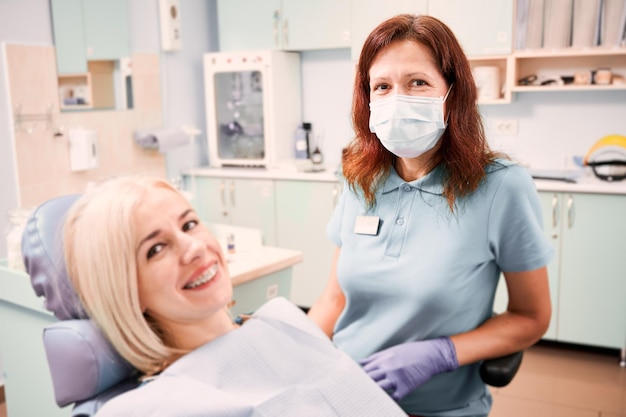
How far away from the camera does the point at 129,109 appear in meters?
4.03

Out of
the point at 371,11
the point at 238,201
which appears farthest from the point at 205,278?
the point at 238,201

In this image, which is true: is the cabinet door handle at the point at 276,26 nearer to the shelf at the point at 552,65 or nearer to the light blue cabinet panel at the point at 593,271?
the shelf at the point at 552,65

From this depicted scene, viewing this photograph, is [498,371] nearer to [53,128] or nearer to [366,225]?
[366,225]

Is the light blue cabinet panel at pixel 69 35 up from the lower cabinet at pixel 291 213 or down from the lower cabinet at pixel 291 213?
up

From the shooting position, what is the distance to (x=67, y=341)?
4.22 feet

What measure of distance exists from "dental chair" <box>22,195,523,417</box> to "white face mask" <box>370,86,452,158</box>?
0.75 meters

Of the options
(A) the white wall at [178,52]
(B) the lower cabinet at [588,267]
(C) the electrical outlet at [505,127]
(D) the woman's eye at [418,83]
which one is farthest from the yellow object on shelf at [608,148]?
(A) the white wall at [178,52]

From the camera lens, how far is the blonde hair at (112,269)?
1.23m

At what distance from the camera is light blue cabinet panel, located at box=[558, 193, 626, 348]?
319 cm

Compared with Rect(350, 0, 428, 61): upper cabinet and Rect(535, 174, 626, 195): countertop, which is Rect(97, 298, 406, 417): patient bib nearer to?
Rect(535, 174, 626, 195): countertop

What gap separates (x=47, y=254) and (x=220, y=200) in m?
2.90

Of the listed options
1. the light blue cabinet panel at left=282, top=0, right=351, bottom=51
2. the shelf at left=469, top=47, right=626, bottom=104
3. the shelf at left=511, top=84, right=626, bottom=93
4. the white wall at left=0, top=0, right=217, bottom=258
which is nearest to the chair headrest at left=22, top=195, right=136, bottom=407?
the white wall at left=0, top=0, right=217, bottom=258

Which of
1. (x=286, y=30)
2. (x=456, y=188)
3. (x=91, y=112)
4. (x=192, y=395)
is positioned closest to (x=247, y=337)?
(x=192, y=395)

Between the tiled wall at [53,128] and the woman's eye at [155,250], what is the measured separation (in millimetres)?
2192
